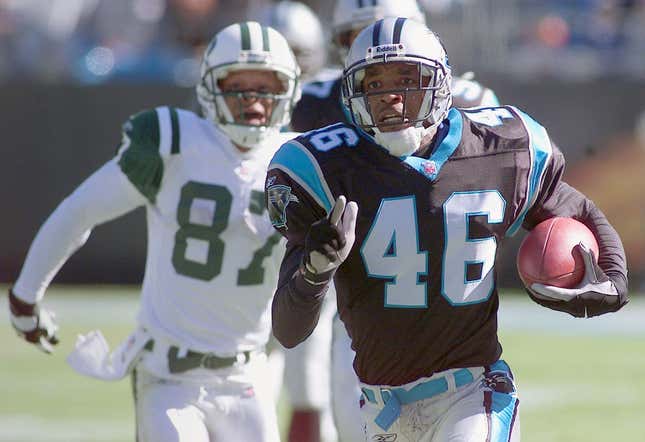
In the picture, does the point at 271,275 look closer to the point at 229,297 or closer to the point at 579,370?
the point at 229,297

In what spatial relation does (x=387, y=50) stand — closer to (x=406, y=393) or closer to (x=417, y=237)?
(x=417, y=237)

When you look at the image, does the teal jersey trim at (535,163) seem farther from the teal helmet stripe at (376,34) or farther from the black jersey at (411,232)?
the teal helmet stripe at (376,34)

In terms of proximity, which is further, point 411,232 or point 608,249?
point 608,249

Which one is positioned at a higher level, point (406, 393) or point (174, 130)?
point (174, 130)

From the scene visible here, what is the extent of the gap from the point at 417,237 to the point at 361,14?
2232 millimetres

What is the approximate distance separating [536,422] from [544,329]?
3169 millimetres

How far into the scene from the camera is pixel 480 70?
12078 mm

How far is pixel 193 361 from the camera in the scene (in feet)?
14.6

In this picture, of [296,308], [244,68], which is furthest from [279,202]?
[244,68]

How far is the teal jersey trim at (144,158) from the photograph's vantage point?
4461 millimetres

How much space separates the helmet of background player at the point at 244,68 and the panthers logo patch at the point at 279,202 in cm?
89

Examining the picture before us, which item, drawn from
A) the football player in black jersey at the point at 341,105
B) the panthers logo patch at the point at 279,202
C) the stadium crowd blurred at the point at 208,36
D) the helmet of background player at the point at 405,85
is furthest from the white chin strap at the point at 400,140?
the stadium crowd blurred at the point at 208,36

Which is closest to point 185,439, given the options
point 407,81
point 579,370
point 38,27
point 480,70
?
point 407,81

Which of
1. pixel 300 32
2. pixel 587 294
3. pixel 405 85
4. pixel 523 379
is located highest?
pixel 405 85
